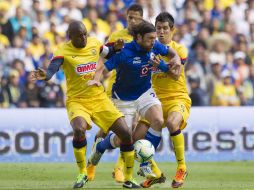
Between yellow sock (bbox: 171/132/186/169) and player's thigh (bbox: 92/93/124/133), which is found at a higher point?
player's thigh (bbox: 92/93/124/133)

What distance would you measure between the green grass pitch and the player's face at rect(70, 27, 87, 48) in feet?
6.63

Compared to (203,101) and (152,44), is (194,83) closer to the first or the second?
(203,101)

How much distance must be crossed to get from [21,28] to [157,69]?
9.37 metres

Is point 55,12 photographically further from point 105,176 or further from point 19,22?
point 105,176

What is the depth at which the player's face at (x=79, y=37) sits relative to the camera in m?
13.5

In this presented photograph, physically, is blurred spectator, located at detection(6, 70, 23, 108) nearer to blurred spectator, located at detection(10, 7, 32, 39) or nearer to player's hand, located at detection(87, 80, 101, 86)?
blurred spectator, located at detection(10, 7, 32, 39)

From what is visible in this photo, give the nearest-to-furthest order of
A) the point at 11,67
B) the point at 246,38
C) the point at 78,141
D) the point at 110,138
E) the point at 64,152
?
the point at 78,141 < the point at 110,138 < the point at 64,152 < the point at 11,67 < the point at 246,38

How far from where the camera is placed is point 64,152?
20.1 metres

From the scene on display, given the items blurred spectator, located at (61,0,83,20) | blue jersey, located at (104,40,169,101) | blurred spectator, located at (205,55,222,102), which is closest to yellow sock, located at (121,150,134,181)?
blue jersey, located at (104,40,169,101)

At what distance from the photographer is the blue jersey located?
13.9 meters

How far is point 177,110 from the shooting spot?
1434 centimetres

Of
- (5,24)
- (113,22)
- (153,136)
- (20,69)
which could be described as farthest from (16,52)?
(153,136)

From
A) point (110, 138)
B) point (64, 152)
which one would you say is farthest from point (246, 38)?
point (110, 138)

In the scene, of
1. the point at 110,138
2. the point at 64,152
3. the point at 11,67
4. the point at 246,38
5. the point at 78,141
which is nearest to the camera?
the point at 78,141
